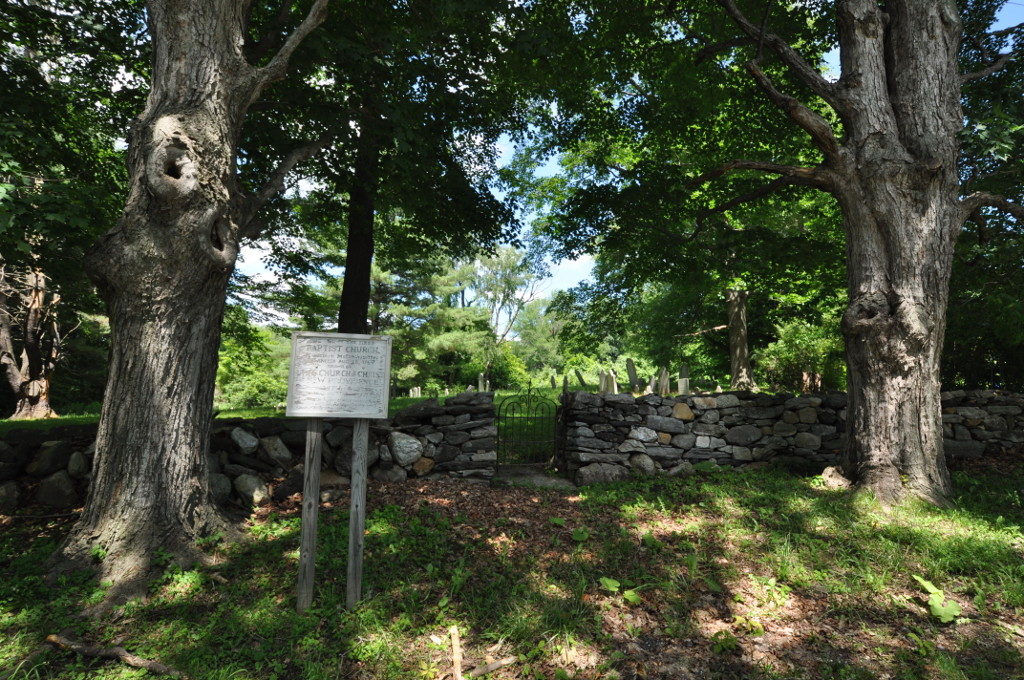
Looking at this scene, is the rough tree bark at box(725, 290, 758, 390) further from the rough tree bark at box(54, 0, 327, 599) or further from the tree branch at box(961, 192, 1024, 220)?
the rough tree bark at box(54, 0, 327, 599)

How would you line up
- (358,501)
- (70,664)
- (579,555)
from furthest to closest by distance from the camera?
(579,555)
(358,501)
(70,664)

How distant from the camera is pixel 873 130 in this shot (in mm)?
5328

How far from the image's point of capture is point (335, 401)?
133 inches

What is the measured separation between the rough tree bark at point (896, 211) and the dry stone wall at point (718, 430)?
1433mm

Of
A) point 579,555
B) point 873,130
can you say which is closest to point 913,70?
point 873,130

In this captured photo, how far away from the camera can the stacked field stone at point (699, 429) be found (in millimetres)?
6770

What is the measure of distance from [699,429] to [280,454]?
5.29 metres

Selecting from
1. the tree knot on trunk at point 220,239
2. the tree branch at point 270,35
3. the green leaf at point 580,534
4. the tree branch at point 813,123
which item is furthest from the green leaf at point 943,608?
the tree branch at point 270,35

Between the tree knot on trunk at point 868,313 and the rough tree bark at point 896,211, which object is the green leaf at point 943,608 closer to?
the rough tree bark at point 896,211

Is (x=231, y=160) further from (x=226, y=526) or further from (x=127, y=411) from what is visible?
(x=226, y=526)

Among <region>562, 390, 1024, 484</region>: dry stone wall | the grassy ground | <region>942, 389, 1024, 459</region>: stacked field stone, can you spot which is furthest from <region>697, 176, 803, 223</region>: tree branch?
<region>942, 389, 1024, 459</region>: stacked field stone

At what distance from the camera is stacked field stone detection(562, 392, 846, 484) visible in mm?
6770

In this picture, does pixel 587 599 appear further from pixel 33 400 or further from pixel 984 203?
pixel 33 400

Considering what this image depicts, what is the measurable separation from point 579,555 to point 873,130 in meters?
5.31
